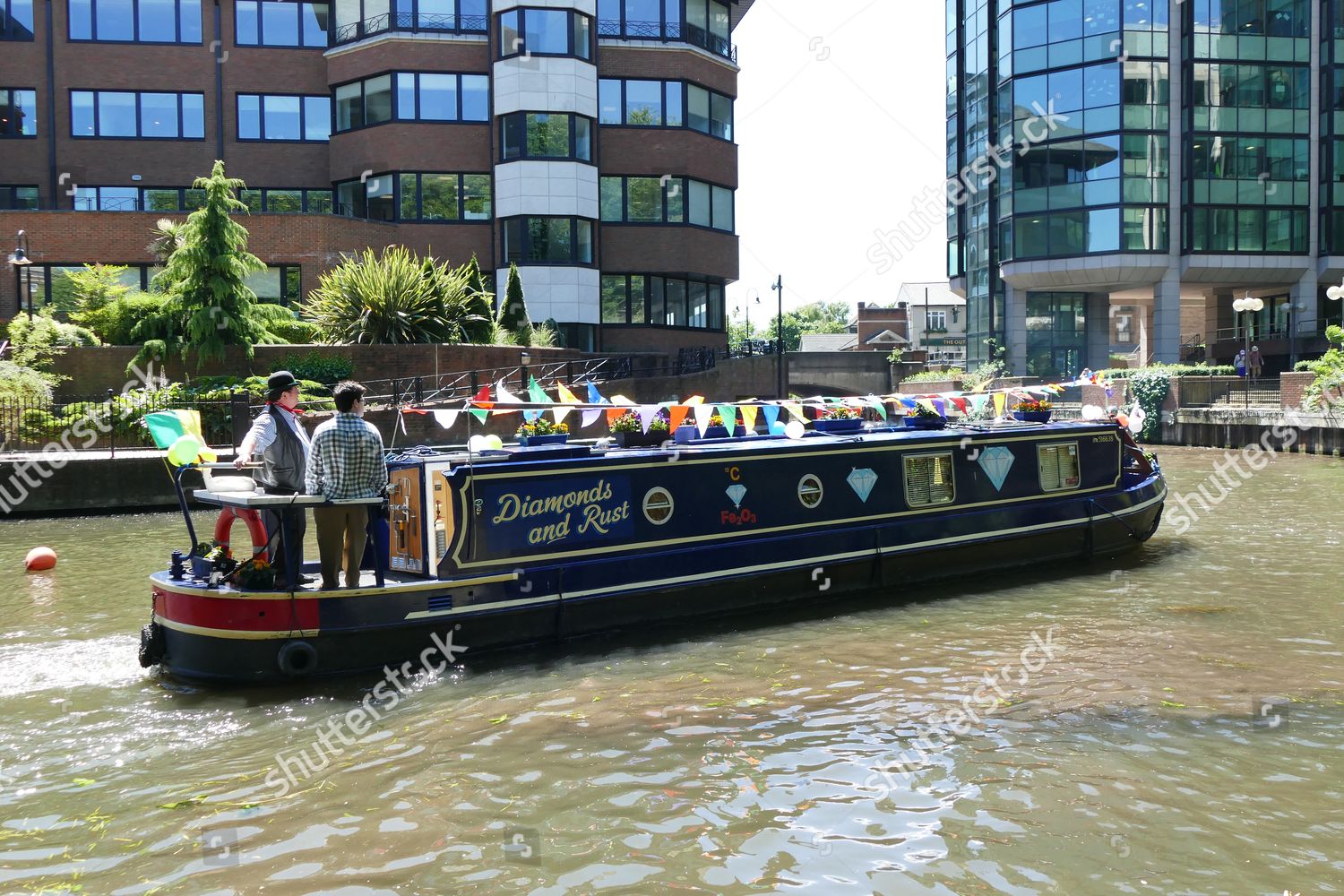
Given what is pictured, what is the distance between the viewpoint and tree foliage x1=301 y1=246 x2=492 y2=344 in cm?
2827

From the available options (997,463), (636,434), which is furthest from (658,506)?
(997,463)

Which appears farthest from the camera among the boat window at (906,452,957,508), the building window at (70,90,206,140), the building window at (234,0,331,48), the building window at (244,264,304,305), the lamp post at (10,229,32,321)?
the building window at (234,0,331,48)

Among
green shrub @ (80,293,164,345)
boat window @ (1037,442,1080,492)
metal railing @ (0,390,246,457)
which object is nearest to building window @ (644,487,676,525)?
boat window @ (1037,442,1080,492)

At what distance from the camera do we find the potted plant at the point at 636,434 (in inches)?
485

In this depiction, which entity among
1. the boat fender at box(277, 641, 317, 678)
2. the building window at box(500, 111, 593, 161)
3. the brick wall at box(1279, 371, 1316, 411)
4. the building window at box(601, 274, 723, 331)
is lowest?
the boat fender at box(277, 641, 317, 678)

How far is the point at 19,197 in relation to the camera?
38.0 metres

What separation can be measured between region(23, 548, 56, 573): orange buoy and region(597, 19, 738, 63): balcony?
29.1 m

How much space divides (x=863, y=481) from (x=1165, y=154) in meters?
39.1

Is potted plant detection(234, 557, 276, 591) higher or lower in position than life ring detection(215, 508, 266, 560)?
lower

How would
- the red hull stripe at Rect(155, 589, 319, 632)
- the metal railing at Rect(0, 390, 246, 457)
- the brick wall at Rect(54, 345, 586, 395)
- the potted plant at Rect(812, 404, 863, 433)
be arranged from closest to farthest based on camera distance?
the red hull stripe at Rect(155, 589, 319, 632) < the potted plant at Rect(812, 404, 863, 433) < the metal railing at Rect(0, 390, 246, 457) < the brick wall at Rect(54, 345, 586, 395)

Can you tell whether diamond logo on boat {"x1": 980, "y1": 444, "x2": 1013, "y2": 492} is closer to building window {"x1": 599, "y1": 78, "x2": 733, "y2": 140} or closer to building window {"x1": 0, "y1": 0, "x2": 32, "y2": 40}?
building window {"x1": 599, "y1": 78, "x2": 733, "y2": 140}

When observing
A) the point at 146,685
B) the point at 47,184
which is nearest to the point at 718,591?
the point at 146,685

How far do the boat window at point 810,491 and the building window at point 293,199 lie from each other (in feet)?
101

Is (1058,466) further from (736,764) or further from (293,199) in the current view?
(293,199)
